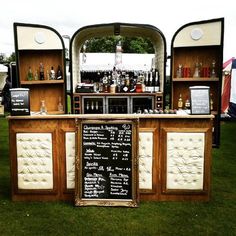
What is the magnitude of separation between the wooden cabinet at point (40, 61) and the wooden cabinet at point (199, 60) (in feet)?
7.60

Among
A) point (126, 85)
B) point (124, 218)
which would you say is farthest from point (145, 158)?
point (126, 85)

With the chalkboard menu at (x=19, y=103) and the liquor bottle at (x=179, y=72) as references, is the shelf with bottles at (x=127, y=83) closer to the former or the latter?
the liquor bottle at (x=179, y=72)

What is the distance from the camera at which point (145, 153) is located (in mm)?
3693

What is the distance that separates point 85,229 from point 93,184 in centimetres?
61

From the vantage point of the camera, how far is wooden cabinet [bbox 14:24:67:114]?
20.4 ft

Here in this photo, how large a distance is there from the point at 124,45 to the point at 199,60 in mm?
23136

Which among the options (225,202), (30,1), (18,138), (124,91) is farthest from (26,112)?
(30,1)

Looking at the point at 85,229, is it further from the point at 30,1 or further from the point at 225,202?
the point at 30,1

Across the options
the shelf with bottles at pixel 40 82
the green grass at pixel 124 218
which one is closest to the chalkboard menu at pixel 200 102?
the green grass at pixel 124 218

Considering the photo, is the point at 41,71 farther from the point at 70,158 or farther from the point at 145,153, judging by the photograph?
the point at 145,153

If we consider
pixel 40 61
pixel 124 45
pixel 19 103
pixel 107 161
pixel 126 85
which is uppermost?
pixel 124 45

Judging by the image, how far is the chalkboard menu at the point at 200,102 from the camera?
369 cm

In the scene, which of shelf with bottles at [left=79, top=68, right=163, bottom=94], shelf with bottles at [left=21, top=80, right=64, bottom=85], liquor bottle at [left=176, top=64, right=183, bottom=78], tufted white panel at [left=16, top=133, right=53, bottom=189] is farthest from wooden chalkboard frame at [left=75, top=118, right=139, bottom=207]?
liquor bottle at [left=176, top=64, right=183, bottom=78]

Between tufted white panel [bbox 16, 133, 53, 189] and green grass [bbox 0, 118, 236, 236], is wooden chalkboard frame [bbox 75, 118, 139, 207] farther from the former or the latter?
tufted white panel [bbox 16, 133, 53, 189]
